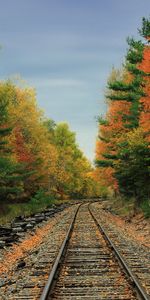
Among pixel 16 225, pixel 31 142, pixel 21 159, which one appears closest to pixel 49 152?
pixel 31 142

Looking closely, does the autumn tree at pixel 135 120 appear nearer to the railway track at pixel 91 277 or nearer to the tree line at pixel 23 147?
the tree line at pixel 23 147

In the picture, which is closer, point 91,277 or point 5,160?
point 91,277

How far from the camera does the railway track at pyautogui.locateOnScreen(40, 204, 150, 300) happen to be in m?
7.94

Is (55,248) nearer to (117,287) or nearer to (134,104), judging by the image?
(117,287)

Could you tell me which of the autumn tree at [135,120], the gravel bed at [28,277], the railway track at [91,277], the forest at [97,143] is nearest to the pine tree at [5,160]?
the forest at [97,143]

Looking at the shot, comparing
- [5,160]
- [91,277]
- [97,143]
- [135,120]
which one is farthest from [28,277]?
[97,143]

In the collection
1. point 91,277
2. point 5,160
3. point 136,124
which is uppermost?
point 136,124

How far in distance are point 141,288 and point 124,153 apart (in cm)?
1993

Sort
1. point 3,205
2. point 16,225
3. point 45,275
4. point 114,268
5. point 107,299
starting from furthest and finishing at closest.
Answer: point 3,205 < point 16,225 < point 114,268 < point 45,275 < point 107,299

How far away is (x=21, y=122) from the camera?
50094mm

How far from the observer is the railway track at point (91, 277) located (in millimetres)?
7938

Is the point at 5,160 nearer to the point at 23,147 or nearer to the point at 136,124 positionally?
the point at 136,124

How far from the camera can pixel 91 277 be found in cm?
953

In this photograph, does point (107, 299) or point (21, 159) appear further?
point (21, 159)
